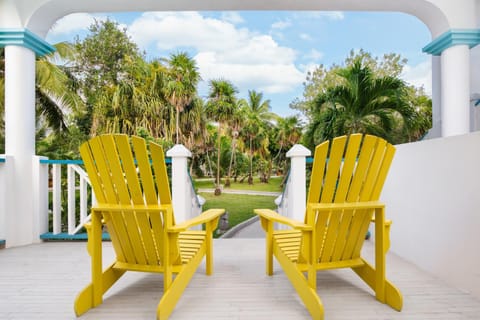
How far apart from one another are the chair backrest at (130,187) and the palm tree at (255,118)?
19082 millimetres

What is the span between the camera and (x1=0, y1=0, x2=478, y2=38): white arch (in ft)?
13.0

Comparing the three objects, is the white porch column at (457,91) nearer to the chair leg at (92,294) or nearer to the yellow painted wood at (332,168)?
the yellow painted wood at (332,168)

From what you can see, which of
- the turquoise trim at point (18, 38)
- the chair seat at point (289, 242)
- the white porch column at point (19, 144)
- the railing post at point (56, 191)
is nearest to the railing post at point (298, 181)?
the chair seat at point (289, 242)

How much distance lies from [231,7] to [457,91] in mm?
3279

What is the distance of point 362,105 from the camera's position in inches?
261

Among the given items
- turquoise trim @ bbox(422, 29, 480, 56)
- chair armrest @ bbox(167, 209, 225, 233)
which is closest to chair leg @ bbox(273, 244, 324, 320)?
chair armrest @ bbox(167, 209, 225, 233)

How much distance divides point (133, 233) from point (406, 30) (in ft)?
78.2

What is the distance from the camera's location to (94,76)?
1692cm

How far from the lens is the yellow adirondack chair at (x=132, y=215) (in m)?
1.96

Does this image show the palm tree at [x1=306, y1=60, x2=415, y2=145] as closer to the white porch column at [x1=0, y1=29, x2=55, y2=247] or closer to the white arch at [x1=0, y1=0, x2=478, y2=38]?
the white arch at [x1=0, y1=0, x2=478, y2=38]

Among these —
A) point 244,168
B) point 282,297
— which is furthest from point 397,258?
point 244,168

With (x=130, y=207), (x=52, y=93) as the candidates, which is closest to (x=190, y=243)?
(x=130, y=207)

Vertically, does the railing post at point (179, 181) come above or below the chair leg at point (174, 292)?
above

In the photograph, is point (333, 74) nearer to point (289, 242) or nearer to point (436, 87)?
point (436, 87)
